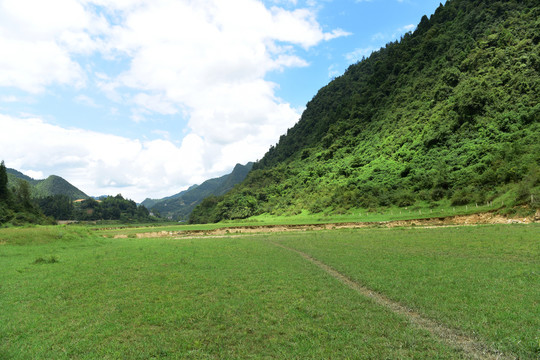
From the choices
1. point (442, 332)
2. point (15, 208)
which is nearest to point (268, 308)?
point (442, 332)

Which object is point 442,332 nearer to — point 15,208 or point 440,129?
point 440,129

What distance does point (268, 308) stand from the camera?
1277cm

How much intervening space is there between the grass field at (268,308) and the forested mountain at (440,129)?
141ft

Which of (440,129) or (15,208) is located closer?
(440,129)

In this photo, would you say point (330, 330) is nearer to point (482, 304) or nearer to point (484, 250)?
point (482, 304)

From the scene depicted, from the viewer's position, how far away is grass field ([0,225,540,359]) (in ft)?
29.7

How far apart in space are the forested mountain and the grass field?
43.1m

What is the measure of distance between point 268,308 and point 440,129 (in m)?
102

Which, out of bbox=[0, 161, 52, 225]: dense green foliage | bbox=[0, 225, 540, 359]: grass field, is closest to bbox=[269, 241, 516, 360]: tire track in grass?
bbox=[0, 225, 540, 359]: grass field

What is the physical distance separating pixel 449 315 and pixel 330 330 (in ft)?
16.3

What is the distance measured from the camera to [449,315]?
1072 centimetres

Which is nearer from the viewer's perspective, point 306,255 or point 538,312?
point 538,312

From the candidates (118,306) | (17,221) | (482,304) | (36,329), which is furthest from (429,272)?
(17,221)

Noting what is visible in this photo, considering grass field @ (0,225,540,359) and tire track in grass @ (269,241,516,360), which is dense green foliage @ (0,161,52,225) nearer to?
grass field @ (0,225,540,359)
